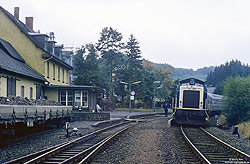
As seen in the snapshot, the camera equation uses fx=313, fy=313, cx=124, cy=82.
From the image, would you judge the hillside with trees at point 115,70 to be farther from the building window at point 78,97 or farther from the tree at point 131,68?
the building window at point 78,97

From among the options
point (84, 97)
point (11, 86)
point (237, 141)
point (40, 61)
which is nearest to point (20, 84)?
point (11, 86)

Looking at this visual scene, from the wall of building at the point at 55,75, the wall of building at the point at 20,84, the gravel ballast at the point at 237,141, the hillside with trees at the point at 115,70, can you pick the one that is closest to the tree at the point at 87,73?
the hillside with trees at the point at 115,70

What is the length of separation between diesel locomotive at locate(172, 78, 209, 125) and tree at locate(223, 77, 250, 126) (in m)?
9.38

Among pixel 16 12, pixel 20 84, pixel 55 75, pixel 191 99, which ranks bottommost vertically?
pixel 191 99

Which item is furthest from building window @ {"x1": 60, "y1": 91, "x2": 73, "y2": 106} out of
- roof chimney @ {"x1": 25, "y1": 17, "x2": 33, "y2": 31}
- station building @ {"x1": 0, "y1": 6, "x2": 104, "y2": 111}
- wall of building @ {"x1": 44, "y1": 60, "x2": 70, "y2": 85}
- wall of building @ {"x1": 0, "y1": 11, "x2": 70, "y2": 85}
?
roof chimney @ {"x1": 25, "y1": 17, "x2": 33, "y2": 31}

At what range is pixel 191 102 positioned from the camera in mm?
21500

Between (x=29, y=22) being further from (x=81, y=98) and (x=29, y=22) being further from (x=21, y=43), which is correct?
(x=81, y=98)

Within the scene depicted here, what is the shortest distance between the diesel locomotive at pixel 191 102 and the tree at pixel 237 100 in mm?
9380

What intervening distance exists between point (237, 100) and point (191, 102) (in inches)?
403

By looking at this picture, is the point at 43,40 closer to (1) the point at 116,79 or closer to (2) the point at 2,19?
(2) the point at 2,19

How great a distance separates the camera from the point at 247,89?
1162 inches

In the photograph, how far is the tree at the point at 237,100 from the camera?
29375mm

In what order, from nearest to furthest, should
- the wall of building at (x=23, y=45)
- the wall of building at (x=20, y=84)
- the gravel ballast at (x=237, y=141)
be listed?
1. the gravel ballast at (x=237, y=141)
2. the wall of building at (x=20, y=84)
3. the wall of building at (x=23, y=45)

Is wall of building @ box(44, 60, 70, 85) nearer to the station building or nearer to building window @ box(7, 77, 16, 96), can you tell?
the station building
